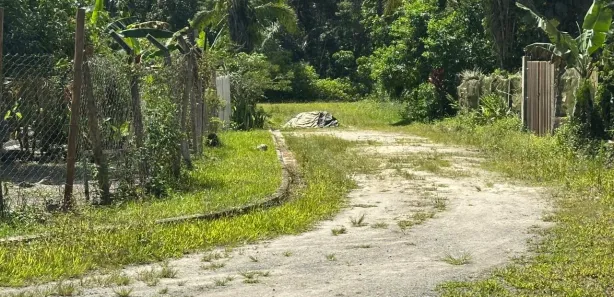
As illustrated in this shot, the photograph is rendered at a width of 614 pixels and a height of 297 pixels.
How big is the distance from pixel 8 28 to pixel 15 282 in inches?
446

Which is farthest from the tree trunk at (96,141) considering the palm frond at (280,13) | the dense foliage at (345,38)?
the palm frond at (280,13)

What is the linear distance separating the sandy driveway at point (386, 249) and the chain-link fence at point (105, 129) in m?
2.47

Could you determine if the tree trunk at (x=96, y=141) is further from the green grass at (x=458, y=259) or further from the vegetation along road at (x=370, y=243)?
the green grass at (x=458, y=259)

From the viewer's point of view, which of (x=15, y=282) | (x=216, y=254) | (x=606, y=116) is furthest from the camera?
(x=606, y=116)

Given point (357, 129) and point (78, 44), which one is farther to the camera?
point (357, 129)

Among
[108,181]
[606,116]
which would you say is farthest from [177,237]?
[606,116]

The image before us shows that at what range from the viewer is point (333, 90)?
53.0m

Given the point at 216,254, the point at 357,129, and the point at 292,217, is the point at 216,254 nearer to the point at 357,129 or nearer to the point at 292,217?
the point at 292,217

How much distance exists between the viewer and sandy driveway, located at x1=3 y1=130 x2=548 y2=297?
7438 mm

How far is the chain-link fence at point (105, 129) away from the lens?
11.2 meters

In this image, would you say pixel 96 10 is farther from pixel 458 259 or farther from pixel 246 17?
pixel 246 17

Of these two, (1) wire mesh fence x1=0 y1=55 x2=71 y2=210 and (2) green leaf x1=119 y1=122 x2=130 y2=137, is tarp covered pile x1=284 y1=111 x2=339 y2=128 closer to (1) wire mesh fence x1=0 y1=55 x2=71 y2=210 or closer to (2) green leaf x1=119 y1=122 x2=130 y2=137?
(1) wire mesh fence x1=0 y1=55 x2=71 y2=210

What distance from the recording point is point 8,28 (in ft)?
58.7

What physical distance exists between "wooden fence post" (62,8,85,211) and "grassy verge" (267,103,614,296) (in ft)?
15.4
